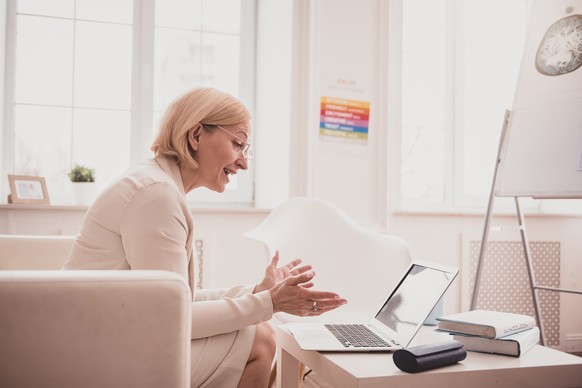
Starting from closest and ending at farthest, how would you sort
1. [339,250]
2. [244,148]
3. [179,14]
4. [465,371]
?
[465,371]
[244,148]
[339,250]
[179,14]

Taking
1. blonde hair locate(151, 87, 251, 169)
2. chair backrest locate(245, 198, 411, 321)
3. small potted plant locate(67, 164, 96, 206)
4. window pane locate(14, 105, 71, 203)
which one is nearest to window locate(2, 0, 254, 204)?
window pane locate(14, 105, 71, 203)

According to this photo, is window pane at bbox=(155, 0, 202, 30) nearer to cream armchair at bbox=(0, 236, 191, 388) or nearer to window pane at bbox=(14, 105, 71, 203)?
window pane at bbox=(14, 105, 71, 203)

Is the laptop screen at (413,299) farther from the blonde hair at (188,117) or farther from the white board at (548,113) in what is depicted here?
the white board at (548,113)

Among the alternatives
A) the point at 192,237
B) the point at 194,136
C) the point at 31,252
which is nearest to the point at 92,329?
the point at 192,237

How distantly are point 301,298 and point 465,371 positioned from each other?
427 mm

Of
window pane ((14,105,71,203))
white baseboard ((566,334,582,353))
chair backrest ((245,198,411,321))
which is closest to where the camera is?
chair backrest ((245,198,411,321))

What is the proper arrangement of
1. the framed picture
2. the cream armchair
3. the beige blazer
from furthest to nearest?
1. the framed picture
2. the beige blazer
3. the cream armchair

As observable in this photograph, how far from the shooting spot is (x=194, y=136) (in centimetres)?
138

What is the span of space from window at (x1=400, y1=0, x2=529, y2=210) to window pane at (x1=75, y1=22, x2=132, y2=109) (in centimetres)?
172

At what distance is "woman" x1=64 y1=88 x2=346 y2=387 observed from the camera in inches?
44.0

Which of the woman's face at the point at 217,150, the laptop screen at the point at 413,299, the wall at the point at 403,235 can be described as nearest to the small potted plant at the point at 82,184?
the wall at the point at 403,235

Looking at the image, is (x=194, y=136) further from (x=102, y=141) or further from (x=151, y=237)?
(x=102, y=141)

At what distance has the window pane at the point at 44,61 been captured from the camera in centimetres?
273

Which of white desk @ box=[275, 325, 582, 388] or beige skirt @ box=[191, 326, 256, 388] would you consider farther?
beige skirt @ box=[191, 326, 256, 388]
